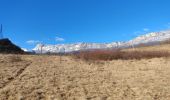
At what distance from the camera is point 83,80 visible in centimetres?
2392

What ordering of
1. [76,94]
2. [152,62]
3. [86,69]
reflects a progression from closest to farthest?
[76,94] → [86,69] → [152,62]

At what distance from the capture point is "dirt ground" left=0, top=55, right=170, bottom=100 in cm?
1988

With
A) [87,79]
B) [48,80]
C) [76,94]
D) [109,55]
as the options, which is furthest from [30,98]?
[109,55]

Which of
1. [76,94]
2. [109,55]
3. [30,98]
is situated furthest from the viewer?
A: [109,55]

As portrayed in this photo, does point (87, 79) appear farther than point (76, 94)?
Yes

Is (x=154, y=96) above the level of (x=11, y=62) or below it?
below

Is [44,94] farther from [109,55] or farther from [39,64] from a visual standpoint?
[109,55]

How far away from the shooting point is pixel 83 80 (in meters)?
23.9

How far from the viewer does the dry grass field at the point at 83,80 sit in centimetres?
1988

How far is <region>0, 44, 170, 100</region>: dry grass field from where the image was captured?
19875 millimetres

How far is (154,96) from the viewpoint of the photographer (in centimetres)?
2017

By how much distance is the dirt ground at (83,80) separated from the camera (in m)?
19.9

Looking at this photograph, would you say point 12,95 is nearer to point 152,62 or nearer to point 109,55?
point 152,62

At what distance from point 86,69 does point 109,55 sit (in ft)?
29.4
